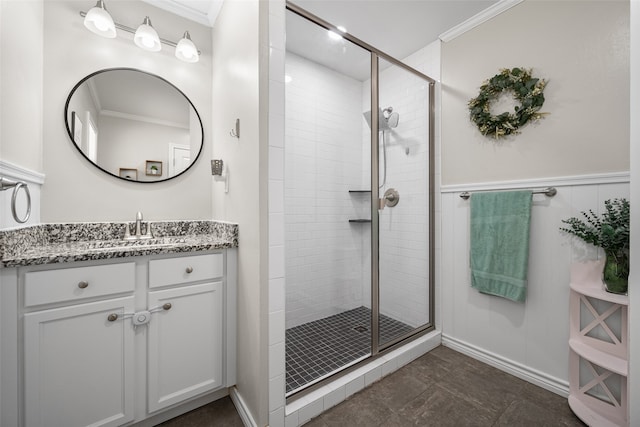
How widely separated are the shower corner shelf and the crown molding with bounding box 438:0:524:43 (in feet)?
5.59

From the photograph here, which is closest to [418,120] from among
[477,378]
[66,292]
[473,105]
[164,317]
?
[473,105]

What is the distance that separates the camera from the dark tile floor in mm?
1346

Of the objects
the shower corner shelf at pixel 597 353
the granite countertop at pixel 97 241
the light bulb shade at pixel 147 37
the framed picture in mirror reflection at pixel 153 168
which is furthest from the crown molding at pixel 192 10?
the shower corner shelf at pixel 597 353

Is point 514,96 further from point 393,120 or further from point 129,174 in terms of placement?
point 129,174

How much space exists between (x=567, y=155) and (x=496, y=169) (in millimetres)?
367

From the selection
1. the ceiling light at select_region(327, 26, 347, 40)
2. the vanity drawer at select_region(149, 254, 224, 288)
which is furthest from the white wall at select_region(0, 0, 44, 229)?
the ceiling light at select_region(327, 26, 347, 40)

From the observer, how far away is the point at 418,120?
7.02 ft

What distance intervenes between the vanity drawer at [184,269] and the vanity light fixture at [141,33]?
55.1 inches

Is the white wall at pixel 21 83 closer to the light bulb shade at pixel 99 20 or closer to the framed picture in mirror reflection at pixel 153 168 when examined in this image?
the light bulb shade at pixel 99 20

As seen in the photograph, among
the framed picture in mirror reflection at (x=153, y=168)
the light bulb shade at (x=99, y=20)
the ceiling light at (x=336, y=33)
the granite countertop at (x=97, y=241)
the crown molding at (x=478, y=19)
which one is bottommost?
the granite countertop at (x=97, y=241)

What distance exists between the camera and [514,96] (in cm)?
172

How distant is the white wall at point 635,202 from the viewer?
79 cm

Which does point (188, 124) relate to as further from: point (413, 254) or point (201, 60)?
point (413, 254)

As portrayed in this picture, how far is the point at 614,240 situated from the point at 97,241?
8.99 feet
